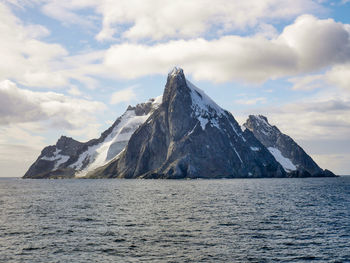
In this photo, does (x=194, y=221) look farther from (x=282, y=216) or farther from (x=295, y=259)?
(x=295, y=259)

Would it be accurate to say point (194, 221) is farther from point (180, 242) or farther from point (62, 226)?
point (62, 226)

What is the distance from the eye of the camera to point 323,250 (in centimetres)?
4094

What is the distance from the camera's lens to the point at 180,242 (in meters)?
43.8

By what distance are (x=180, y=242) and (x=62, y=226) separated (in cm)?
2114

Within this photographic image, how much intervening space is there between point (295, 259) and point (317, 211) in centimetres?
4077

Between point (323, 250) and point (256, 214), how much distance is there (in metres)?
27.2

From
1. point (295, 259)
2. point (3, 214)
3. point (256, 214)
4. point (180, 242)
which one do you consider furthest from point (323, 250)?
point (3, 214)

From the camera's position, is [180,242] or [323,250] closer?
A: [323,250]

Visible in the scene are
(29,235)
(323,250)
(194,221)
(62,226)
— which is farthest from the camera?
(194,221)

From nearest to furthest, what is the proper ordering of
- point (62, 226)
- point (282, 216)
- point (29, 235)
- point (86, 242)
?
point (86, 242), point (29, 235), point (62, 226), point (282, 216)

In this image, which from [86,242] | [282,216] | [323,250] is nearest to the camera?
[323,250]

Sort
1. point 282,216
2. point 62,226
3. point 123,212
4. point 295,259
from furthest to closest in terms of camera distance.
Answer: point 123,212 < point 282,216 < point 62,226 < point 295,259

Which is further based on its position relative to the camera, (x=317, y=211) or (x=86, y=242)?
(x=317, y=211)

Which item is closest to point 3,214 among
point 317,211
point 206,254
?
point 206,254
